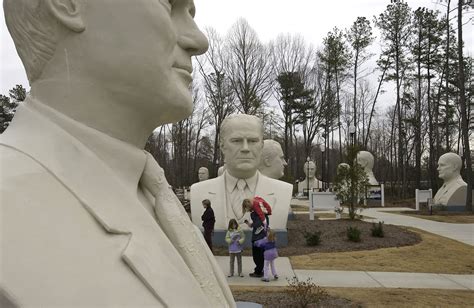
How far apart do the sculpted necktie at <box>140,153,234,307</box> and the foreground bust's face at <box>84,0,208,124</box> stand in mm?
338

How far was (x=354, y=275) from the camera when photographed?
28.6 feet

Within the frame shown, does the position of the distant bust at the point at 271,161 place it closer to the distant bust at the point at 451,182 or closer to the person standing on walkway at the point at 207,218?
the person standing on walkway at the point at 207,218

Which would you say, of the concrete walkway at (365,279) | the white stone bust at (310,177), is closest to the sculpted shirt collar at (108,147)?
the concrete walkway at (365,279)

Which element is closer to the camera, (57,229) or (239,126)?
(57,229)

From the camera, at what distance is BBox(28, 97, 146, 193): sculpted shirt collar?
1773 mm

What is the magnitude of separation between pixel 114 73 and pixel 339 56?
37.5 m

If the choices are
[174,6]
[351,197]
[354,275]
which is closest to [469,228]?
[351,197]

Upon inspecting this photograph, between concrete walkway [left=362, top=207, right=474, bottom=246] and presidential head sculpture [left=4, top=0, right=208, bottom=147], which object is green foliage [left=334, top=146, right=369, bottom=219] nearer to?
concrete walkway [left=362, top=207, right=474, bottom=246]

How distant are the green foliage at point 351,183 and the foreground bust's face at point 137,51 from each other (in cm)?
1613

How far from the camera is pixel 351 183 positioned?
17.5 m

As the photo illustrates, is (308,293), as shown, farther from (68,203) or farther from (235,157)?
(68,203)

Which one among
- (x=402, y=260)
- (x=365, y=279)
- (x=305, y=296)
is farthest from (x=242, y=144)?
(x=305, y=296)

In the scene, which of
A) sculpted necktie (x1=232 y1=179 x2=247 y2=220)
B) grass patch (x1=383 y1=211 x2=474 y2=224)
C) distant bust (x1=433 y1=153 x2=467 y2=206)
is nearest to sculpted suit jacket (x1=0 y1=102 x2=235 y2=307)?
sculpted necktie (x1=232 y1=179 x2=247 y2=220)

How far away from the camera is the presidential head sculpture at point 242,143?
11.0m
